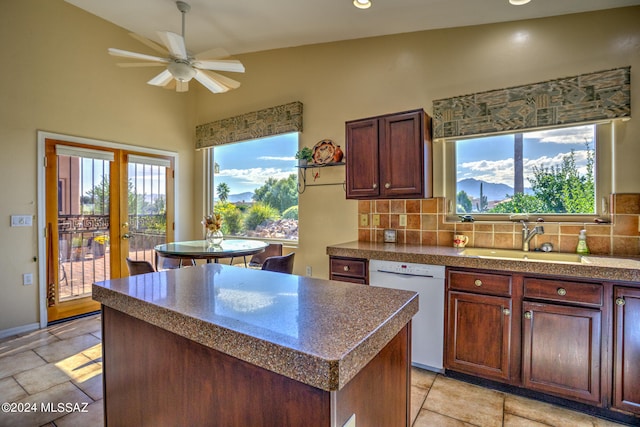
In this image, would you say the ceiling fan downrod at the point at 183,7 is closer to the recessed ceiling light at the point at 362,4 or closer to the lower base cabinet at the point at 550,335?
the recessed ceiling light at the point at 362,4

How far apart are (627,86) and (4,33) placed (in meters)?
5.32

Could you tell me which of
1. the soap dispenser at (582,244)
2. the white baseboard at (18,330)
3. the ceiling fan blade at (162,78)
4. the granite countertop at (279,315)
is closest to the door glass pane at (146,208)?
the white baseboard at (18,330)

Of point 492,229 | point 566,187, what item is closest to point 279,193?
point 492,229

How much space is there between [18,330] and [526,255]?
4793mm

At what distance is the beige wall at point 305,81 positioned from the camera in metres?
2.38

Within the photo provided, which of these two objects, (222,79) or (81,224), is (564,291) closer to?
(222,79)

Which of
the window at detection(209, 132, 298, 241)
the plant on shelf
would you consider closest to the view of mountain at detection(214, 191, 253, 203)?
the window at detection(209, 132, 298, 241)

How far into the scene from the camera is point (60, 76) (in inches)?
136

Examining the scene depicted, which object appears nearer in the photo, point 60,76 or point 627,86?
point 627,86

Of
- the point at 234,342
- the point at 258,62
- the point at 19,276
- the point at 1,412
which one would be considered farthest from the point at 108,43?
the point at 234,342

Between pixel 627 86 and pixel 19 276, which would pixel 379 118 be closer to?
pixel 627 86

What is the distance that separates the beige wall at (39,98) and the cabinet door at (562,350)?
455 centimetres

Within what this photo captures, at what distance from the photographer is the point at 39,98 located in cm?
330

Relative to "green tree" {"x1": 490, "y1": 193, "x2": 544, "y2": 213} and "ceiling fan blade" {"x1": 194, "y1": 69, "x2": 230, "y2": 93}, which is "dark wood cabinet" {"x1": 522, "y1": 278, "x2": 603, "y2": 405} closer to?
"green tree" {"x1": 490, "y1": 193, "x2": 544, "y2": 213}
